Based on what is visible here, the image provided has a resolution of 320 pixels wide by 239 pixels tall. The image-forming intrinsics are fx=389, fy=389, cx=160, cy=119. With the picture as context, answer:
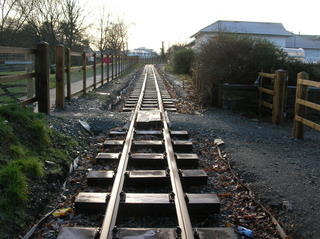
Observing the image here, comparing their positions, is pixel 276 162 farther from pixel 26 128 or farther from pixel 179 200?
pixel 26 128

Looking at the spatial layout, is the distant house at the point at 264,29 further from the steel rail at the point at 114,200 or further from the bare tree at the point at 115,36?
the steel rail at the point at 114,200

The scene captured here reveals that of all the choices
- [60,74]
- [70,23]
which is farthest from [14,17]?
[60,74]

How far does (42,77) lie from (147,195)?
4698 mm

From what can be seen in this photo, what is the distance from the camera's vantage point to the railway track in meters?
3.38

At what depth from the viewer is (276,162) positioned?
227 inches

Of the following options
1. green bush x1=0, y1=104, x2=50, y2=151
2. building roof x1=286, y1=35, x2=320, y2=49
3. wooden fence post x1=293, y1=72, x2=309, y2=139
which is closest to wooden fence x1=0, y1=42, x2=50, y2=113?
green bush x1=0, y1=104, x2=50, y2=151

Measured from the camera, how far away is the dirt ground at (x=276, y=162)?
3.94 m

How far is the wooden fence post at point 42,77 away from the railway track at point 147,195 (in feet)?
7.40

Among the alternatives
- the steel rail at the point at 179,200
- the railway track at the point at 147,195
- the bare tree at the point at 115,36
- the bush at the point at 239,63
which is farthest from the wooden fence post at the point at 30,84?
the bare tree at the point at 115,36

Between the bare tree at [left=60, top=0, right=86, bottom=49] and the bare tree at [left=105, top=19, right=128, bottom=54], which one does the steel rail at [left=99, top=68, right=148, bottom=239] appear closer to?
the bare tree at [left=60, top=0, right=86, bottom=49]

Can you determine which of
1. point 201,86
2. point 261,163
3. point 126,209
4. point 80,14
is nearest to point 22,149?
point 126,209

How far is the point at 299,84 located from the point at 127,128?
3.55 m

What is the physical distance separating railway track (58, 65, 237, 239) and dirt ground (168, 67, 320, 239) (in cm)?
68

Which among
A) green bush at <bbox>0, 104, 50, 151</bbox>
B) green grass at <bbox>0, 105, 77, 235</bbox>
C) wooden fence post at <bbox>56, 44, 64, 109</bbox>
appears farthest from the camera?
wooden fence post at <bbox>56, 44, 64, 109</bbox>
